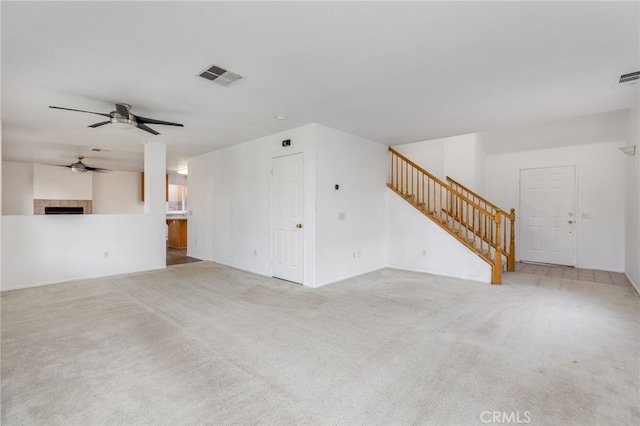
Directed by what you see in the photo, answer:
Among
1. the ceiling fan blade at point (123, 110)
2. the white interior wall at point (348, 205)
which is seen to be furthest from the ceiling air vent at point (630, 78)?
the ceiling fan blade at point (123, 110)

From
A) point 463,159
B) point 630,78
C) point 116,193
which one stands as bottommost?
point 116,193

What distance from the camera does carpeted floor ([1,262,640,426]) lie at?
6.05 ft

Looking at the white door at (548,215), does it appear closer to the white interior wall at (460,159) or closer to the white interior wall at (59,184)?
the white interior wall at (460,159)

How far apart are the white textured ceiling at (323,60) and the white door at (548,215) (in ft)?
9.27

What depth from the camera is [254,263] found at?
18.9 feet

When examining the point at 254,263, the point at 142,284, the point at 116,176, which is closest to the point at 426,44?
the point at 254,263

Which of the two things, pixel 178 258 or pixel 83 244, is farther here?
pixel 178 258

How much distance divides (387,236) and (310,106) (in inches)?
134

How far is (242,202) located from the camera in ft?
19.7

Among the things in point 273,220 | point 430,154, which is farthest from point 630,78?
point 273,220

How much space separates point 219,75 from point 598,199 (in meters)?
7.15

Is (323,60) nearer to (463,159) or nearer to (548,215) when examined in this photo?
(463,159)

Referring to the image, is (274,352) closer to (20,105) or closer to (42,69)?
(42,69)
